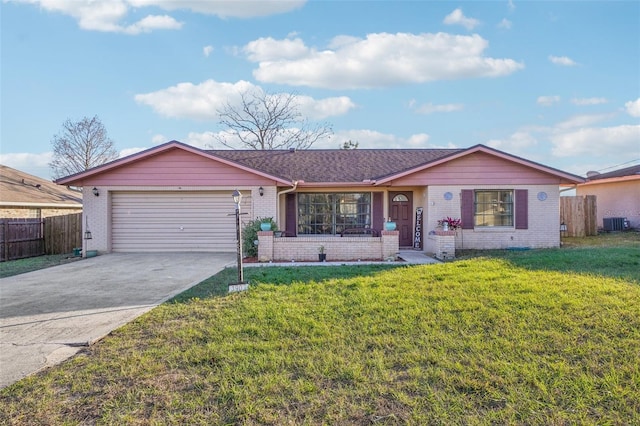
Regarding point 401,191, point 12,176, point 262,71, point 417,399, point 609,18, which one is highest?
point 262,71

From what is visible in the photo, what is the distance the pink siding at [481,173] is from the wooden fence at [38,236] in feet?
43.0

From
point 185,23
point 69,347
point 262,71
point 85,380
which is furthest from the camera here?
point 262,71

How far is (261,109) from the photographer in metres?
29.5

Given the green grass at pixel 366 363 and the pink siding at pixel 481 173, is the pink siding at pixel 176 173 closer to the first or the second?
the pink siding at pixel 481 173

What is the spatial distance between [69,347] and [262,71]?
59.6 feet

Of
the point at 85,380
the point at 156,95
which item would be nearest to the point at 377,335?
the point at 85,380

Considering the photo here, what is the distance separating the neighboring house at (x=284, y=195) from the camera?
1250 centimetres

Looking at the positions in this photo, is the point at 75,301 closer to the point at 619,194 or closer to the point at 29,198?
the point at 29,198

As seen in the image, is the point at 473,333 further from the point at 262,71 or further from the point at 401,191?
the point at 262,71

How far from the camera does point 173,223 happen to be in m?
13.4

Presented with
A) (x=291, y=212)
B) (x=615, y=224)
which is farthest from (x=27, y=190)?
(x=615, y=224)

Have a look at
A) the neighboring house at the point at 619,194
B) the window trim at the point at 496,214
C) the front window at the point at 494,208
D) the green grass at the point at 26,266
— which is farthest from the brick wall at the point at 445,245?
the green grass at the point at 26,266

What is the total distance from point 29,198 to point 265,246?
1130 centimetres

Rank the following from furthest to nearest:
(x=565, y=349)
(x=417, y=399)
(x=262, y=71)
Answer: (x=262, y=71) < (x=565, y=349) < (x=417, y=399)
